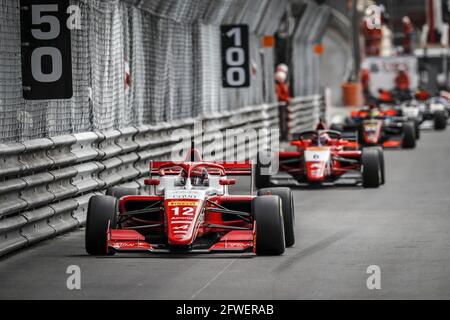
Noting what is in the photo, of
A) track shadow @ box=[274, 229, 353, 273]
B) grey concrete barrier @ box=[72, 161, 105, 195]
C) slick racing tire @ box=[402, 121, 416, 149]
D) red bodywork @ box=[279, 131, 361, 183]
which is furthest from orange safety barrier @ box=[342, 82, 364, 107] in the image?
track shadow @ box=[274, 229, 353, 273]

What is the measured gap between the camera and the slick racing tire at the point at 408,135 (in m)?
29.4

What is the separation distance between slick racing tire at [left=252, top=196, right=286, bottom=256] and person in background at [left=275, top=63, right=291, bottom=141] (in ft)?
73.5

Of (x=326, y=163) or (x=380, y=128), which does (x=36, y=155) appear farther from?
(x=380, y=128)

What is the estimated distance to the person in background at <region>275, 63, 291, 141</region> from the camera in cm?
3388

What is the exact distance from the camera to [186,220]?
11.0m

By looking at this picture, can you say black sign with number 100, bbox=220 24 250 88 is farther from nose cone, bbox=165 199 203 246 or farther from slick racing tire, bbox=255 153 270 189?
nose cone, bbox=165 199 203 246

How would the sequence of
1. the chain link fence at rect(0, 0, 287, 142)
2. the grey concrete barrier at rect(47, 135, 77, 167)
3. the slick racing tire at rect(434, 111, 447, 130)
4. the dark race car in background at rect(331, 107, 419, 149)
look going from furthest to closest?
the slick racing tire at rect(434, 111, 447, 130), the dark race car in background at rect(331, 107, 419, 149), the grey concrete barrier at rect(47, 135, 77, 167), the chain link fence at rect(0, 0, 287, 142)

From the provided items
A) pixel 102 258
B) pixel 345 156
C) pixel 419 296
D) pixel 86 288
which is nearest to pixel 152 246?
pixel 102 258

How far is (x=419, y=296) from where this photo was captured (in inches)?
351

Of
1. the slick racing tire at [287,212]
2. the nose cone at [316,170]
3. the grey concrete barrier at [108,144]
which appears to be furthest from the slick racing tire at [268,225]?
the nose cone at [316,170]

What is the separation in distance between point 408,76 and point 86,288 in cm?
4177

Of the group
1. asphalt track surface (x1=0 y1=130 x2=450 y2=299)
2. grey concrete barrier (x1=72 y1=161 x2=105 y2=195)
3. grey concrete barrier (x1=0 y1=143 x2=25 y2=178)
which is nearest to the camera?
asphalt track surface (x1=0 y1=130 x2=450 y2=299)

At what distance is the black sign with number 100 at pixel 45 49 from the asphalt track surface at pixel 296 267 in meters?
1.45
